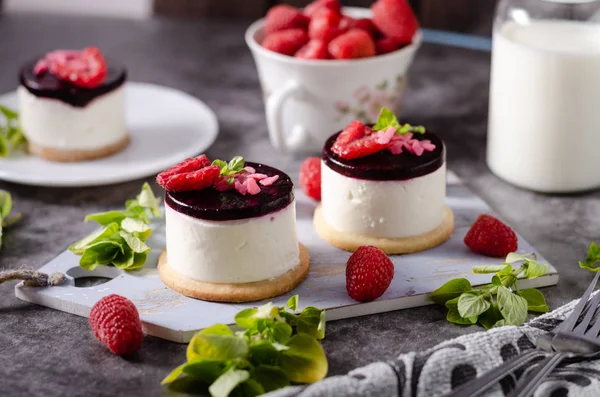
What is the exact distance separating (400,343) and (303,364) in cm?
19

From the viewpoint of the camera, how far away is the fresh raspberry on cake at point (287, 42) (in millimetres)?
2044

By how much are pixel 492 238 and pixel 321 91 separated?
2.01 feet

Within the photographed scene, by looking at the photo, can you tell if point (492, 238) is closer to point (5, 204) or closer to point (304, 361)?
point (304, 361)

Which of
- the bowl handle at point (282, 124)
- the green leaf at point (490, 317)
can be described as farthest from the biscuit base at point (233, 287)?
the bowl handle at point (282, 124)

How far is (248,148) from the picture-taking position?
7.08ft

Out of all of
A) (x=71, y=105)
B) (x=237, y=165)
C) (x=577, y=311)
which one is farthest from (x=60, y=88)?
(x=577, y=311)

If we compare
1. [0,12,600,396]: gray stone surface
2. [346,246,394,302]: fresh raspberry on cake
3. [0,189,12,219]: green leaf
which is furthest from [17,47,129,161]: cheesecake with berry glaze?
[346,246,394,302]: fresh raspberry on cake

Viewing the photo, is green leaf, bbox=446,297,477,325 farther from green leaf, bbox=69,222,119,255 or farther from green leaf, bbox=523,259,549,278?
green leaf, bbox=69,222,119,255

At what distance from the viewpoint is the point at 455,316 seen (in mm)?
1437

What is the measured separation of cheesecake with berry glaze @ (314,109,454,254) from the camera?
1587mm

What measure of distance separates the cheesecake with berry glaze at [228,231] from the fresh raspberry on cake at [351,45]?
559mm

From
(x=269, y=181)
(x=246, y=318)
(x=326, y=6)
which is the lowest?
(x=246, y=318)

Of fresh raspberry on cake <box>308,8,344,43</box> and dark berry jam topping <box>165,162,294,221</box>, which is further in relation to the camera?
fresh raspberry on cake <box>308,8,344,43</box>

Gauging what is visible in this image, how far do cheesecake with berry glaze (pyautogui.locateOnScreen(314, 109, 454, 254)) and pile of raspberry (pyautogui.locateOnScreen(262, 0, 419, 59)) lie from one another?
1.22ft
